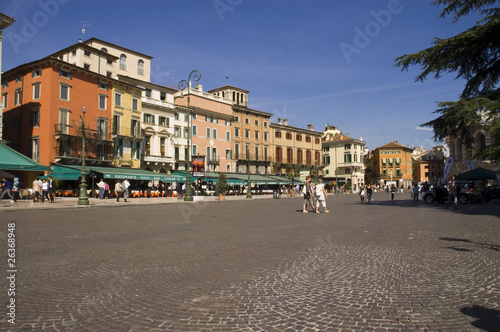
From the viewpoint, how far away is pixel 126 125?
41.2m

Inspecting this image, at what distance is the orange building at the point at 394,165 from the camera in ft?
341

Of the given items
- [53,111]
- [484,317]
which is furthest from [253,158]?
[484,317]

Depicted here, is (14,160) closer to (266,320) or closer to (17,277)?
(17,277)

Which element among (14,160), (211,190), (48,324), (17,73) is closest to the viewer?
(48,324)

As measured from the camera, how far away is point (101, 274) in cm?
498

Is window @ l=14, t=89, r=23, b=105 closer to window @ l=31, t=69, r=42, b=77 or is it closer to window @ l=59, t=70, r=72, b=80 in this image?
window @ l=31, t=69, r=42, b=77

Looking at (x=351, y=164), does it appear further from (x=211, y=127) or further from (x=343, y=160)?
(x=211, y=127)

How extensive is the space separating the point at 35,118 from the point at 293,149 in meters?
44.1

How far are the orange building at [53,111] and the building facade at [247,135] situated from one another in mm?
22771

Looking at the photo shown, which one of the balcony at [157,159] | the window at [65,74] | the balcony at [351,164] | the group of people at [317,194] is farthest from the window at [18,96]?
the balcony at [351,164]

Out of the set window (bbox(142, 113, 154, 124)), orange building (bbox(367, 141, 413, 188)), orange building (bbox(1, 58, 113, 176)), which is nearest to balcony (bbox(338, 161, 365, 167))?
orange building (bbox(367, 141, 413, 188))

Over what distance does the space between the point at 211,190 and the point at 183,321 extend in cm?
4420

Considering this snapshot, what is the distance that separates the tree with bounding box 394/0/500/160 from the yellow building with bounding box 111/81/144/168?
30.2 meters

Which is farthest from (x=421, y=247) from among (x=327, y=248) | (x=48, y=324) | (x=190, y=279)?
(x=48, y=324)
